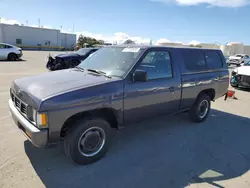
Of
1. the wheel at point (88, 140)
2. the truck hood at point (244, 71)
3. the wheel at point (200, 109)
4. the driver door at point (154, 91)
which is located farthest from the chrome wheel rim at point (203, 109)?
the truck hood at point (244, 71)

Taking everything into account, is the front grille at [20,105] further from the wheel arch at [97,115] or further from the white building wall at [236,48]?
the white building wall at [236,48]

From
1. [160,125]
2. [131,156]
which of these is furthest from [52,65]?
[131,156]

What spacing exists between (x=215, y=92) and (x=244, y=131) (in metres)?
1.17

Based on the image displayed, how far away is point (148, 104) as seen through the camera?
3.80 m

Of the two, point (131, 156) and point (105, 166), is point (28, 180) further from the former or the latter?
point (131, 156)

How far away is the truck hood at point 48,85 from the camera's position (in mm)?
2802

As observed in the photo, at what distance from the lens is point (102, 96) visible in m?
3.09

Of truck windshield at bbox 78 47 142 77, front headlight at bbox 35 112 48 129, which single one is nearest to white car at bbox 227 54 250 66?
truck windshield at bbox 78 47 142 77

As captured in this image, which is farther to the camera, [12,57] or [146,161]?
[12,57]

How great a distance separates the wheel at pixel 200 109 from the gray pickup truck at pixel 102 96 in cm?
31

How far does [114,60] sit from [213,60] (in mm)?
2987

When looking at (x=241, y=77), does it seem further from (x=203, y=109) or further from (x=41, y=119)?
(x=41, y=119)

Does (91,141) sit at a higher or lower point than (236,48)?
lower

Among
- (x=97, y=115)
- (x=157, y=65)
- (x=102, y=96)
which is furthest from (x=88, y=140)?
(x=157, y=65)
